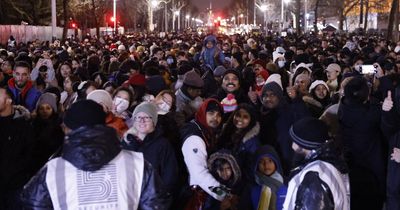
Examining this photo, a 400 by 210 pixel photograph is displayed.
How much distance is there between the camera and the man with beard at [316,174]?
3941 mm

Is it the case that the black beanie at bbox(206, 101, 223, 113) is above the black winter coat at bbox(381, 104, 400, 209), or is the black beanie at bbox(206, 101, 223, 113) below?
above

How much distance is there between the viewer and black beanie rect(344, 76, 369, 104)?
21.6 feet

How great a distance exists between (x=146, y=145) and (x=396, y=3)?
3253 cm

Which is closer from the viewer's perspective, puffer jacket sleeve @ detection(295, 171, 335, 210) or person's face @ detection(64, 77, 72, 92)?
puffer jacket sleeve @ detection(295, 171, 335, 210)

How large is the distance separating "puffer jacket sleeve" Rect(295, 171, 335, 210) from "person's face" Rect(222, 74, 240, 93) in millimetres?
5169

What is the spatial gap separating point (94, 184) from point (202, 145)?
94.4 inches

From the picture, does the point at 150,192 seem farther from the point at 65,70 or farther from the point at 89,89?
the point at 65,70

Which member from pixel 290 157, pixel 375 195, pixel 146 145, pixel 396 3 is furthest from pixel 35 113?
pixel 396 3

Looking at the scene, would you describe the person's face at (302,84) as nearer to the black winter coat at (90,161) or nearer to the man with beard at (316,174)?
the man with beard at (316,174)

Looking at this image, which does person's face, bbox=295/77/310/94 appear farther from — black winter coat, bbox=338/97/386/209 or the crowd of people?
black winter coat, bbox=338/97/386/209

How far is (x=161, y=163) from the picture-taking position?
5418 mm

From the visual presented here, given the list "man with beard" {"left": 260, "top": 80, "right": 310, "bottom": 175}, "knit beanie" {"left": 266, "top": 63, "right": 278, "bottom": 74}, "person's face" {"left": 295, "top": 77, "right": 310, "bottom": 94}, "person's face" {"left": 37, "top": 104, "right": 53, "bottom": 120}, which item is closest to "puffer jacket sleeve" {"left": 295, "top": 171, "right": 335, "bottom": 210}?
"man with beard" {"left": 260, "top": 80, "right": 310, "bottom": 175}

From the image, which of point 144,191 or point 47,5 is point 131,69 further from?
point 47,5

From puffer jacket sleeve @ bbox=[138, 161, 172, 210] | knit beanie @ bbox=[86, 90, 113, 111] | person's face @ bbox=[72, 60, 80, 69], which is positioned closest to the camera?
puffer jacket sleeve @ bbox=[138, 161, 172, 210]
